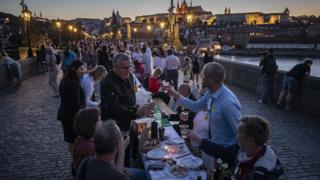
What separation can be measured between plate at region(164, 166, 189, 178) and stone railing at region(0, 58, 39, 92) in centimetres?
1447

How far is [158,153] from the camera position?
458cm

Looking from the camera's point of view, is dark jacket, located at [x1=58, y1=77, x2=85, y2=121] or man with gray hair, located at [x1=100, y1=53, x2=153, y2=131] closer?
man with gray hair, located at [x1=100, y1=53, x2=153, y2=131]

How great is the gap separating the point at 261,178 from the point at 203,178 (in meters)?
1.25

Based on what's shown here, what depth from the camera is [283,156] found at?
7.16 metres

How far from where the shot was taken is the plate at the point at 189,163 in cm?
413

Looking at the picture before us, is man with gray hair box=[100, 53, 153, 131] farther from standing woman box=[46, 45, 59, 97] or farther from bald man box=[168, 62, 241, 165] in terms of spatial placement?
standing woman box=[46, 45, 59, 97]

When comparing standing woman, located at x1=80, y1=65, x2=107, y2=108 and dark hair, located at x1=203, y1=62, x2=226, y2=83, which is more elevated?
dark hair, located at x1=203, y1=62, x2=226, y2=83

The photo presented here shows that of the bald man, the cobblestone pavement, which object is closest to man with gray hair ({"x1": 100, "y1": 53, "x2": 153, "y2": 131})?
the bald man

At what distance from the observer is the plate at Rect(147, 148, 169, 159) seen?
4486mm

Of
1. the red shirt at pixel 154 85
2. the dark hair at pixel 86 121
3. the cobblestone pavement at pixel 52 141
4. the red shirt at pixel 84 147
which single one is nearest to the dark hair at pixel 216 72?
the dark hair at pixel 86 121

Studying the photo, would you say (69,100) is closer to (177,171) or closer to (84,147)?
(84,147)

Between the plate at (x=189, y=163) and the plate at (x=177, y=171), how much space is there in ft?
0.26

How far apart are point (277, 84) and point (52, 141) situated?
350 inches

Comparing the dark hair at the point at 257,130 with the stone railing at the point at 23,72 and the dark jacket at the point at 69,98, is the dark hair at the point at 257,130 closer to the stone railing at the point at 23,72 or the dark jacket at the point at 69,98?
the dark jacket at the point at 69,98
